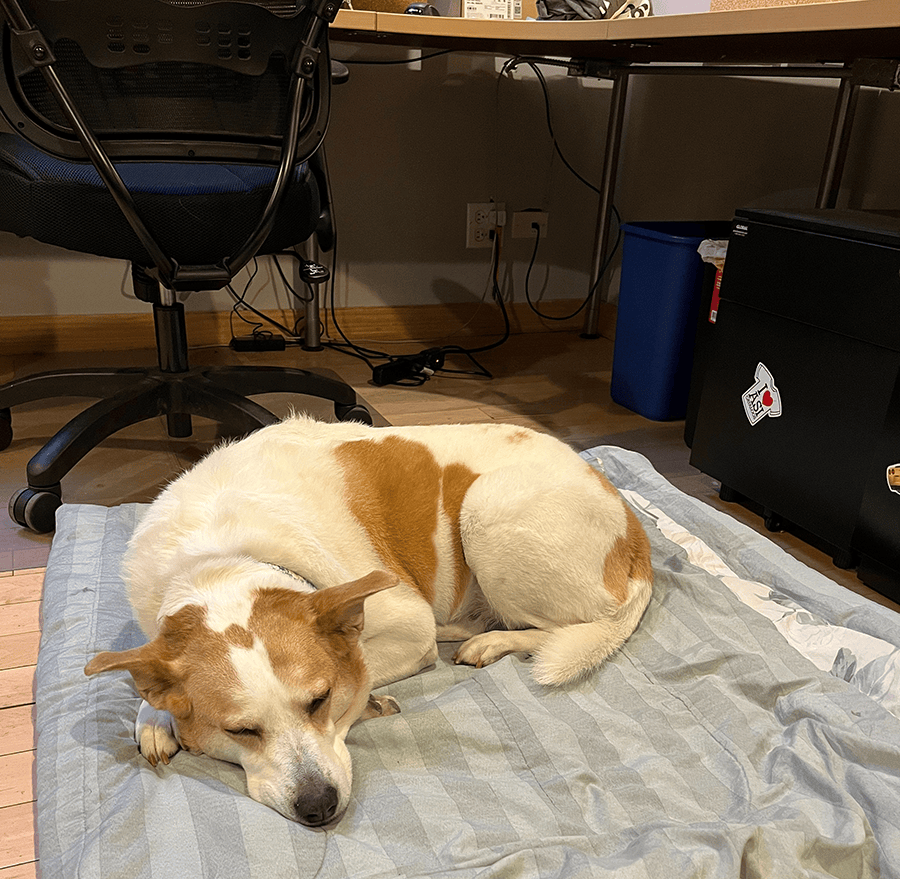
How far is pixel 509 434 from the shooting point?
145 cm

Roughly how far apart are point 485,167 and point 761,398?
169 centimetres

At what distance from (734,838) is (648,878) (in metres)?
0.12

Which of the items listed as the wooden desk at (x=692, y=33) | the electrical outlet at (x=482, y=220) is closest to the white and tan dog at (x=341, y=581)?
the wooden desk at (x=692, y=33)

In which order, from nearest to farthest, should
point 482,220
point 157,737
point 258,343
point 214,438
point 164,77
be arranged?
point 157,737, point 164,77, point 214,438, point 258,343, point 482,220

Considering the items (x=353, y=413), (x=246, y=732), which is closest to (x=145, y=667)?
(x=246, y=732)

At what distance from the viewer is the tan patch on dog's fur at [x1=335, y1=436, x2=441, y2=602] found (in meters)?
1.29

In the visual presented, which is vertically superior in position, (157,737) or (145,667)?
(145,667)

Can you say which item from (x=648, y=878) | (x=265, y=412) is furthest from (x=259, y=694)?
(x=265, y=412)

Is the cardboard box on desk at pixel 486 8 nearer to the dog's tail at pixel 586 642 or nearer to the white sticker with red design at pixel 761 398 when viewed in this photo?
the white sticker with red design at pixel 761 398

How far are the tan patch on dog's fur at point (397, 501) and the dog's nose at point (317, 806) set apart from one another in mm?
389

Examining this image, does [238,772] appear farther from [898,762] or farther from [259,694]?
[898,762]

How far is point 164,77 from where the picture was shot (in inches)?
61.1

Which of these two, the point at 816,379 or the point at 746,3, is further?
the point at 746,3

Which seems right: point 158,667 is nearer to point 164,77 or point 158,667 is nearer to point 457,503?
point 457,503
